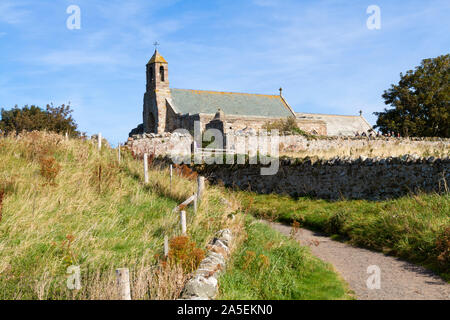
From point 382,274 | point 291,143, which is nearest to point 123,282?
point 382,274

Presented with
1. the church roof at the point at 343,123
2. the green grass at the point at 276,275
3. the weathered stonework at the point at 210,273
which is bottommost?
the green grass at the point at 276,275

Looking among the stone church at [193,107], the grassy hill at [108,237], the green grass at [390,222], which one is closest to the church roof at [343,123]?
the stone church at [193,107]

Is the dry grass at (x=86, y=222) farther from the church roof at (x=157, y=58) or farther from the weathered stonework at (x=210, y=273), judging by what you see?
the church roof at (x=157, y=58)

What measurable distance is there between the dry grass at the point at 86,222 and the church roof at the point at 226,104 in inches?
1112

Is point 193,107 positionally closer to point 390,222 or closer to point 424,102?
point 424,102

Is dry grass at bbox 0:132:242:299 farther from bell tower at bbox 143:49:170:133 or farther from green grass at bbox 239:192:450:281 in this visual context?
bell tower at bbox 143:49:170:133

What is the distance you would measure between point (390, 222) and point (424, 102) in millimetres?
33490

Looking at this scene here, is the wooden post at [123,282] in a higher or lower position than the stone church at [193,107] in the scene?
lower

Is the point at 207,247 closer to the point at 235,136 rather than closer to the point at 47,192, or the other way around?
the point at 47,192

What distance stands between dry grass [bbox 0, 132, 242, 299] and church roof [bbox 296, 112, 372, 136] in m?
39.9

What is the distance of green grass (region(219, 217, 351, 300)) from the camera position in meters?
7.52

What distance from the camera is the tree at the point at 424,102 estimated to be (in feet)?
136

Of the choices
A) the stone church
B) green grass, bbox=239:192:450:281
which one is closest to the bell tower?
the stone church
